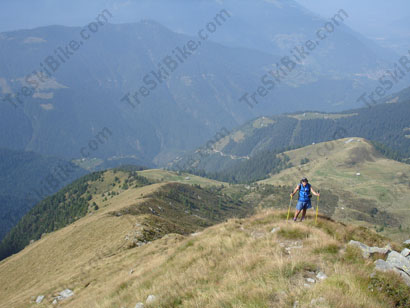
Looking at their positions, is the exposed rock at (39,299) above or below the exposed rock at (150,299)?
below

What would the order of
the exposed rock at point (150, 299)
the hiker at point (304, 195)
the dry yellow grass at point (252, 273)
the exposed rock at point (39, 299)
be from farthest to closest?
1. the exposed rock at point (39, 299)
2. the hiker at point (304, 195)
3. the exposed rock at point (150, 299)
4. the dry yellow grass at point (252, 273)

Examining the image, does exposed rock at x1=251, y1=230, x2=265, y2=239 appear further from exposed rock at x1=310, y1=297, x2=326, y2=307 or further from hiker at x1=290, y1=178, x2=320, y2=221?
exposed rock at x1=310, y1=297, x2=326, y2=307

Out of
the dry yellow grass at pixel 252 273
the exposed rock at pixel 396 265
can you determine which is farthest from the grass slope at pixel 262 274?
the exposed rock at pixel 396 265

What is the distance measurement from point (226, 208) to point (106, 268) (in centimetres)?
13175

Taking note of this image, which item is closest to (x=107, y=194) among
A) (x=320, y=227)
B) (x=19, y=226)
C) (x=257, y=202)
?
(x=19, y=226)

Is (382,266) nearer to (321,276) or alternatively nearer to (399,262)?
(399,262)

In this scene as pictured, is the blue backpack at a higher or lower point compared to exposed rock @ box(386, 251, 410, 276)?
higher

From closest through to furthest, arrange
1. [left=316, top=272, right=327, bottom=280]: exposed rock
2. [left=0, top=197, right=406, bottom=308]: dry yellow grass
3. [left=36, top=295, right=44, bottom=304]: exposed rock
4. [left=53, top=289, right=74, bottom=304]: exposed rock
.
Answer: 1. [left=0, top=197, right=406, bottom=308]: dry yellow grass
2. [left=316, top=272, right=327, bottom=280]: exposed rock
3. [left=53, top=289, right=74, bottom=304]: exposed rock
4. [left=36, top=295, right=44, bottom=304]: exposed rock

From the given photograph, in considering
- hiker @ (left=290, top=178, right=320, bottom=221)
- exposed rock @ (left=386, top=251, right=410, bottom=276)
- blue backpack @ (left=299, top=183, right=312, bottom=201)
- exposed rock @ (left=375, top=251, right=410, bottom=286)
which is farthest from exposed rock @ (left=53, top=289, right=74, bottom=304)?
exposed rock @ (left=386, top=251, right=410, bottom=276)

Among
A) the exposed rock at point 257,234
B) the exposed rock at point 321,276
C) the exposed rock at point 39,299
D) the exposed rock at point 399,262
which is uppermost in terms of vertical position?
the exposed rock at point 321,276

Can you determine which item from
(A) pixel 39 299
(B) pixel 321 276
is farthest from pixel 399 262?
(A) pixel 39 299

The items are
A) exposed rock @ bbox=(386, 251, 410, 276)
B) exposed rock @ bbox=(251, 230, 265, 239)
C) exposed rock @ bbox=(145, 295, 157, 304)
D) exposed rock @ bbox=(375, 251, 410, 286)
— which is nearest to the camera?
exposed rock @ bbox=(375, 251, 410, 286)

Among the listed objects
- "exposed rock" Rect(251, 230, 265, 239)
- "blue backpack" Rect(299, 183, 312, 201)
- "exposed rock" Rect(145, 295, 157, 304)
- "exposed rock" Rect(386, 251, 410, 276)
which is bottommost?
"exposed rock" Rect(251, 230, 265, 239)

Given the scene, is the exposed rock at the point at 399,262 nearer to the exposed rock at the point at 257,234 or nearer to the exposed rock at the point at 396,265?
the exposed rock at the point at 396,265
